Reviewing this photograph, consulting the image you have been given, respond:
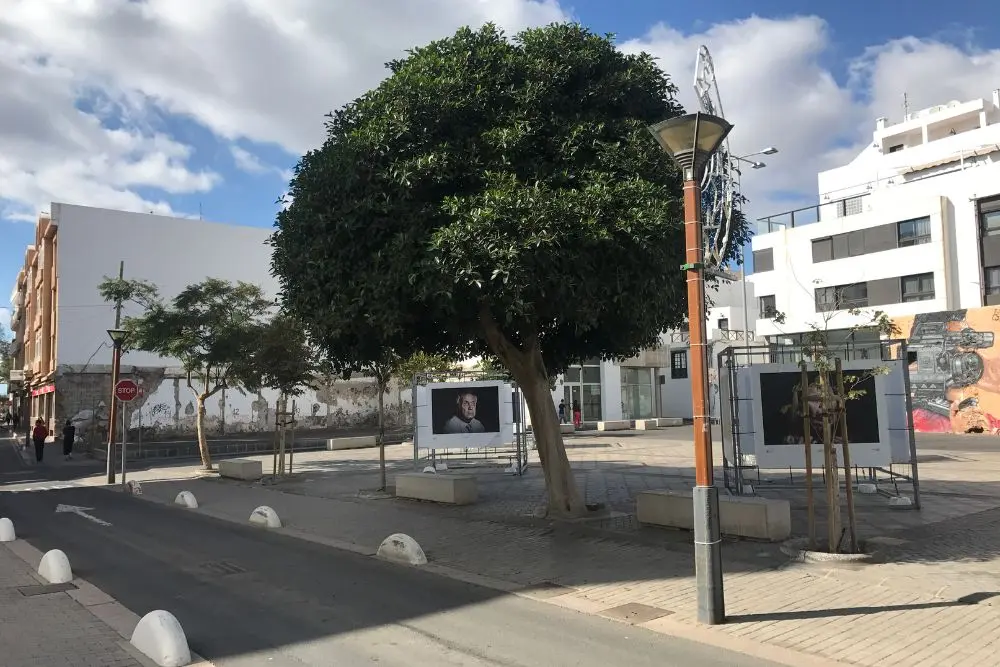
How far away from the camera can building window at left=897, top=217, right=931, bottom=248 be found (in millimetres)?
36156

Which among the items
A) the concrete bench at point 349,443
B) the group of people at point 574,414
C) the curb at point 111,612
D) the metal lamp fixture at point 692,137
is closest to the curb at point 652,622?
the curb at point 111,612

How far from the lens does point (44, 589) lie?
817 cm

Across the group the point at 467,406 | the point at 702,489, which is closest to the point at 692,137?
the point at 702,489

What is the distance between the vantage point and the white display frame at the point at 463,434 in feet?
62.8

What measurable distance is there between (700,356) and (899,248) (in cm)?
3553

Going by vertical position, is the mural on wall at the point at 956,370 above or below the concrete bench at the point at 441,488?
above

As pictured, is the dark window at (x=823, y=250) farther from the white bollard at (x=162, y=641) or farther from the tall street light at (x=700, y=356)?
the white bollard at (x=162, y=641)

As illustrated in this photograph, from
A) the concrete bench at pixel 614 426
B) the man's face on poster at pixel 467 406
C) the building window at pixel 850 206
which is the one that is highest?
the building window at pixel 850 206

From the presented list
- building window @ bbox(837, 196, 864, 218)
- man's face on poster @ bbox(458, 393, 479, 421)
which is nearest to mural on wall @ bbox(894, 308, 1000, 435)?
building window @ bbox(837, 196, 864, 218)

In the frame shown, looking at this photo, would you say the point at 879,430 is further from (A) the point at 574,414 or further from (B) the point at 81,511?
(A) the point at 574,414

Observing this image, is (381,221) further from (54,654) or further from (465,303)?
(54,654)

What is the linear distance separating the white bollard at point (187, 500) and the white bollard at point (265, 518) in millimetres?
3101

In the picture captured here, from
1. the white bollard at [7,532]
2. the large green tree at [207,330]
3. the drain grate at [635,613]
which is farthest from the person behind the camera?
the large green tree at [207,330]

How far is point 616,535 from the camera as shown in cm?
1039
